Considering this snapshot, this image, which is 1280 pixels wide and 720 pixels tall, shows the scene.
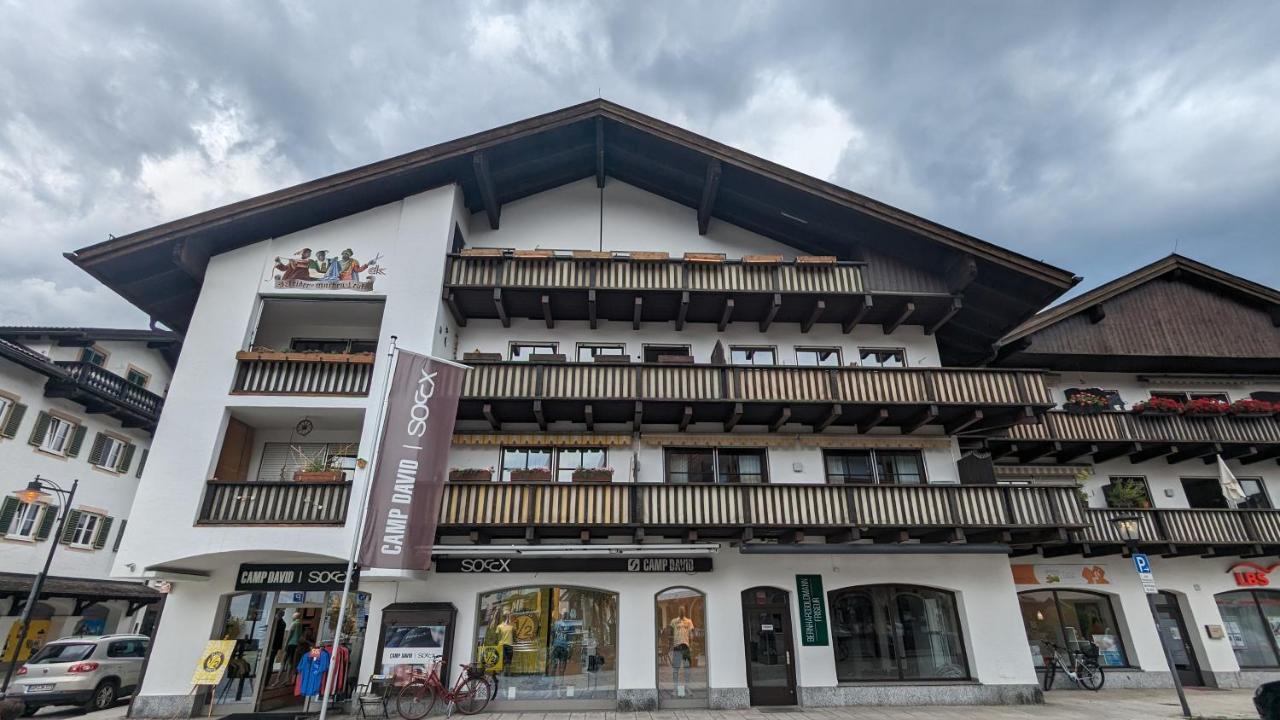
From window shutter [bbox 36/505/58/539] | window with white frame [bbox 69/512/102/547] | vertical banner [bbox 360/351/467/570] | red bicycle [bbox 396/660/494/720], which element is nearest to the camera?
vertical banner [bbox 360/351/467/570]

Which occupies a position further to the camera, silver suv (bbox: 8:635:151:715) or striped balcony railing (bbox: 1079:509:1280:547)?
striped balcony railing (bbox: 1079:509:1280:547)

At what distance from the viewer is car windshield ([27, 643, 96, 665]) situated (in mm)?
14509

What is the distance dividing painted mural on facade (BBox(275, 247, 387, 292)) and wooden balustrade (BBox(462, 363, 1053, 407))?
401cm

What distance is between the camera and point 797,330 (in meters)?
17.4

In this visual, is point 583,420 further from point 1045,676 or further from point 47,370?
point 47,370

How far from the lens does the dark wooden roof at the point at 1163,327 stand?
1894 cm

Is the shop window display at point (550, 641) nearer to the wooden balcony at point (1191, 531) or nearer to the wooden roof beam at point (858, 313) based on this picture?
the wooden roof beam at point (858, 313)

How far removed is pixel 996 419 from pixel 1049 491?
2156 mm

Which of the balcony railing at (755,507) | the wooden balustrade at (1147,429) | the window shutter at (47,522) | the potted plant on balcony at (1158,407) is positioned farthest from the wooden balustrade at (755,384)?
the window shutter at (47,522)

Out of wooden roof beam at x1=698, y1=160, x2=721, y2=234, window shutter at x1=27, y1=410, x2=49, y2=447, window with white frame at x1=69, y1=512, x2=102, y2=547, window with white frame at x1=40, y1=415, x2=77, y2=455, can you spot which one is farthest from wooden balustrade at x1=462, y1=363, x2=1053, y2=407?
window with white frame at x1=69, y1=512, x2=102, y2=547

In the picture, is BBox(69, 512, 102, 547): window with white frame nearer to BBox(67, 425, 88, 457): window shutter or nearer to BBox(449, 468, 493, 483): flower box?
BBox(67, 425, 88, 457): window shutter

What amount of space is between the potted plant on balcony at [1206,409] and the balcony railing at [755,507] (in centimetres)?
746

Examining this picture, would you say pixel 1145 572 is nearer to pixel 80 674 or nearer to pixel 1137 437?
pixel 1137 437

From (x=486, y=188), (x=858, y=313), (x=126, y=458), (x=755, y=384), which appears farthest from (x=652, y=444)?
(x=126, y=458)
